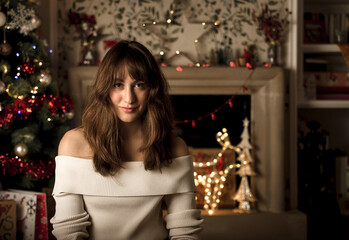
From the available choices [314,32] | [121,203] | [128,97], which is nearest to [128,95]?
[128,97]

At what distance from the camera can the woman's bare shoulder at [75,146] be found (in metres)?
1.46

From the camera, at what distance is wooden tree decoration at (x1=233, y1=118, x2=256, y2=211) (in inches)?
125

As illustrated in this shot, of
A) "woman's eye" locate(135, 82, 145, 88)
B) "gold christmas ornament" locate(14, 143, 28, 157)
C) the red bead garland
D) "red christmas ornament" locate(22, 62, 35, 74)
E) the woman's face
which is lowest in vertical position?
the red bead garland

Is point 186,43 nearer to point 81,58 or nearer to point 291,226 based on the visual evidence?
point 81,58

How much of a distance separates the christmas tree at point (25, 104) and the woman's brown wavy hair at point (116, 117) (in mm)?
1009

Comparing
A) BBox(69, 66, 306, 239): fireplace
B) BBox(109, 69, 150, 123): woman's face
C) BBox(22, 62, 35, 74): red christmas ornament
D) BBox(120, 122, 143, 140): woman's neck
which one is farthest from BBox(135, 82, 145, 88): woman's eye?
BBox(69, 66, 306, 239): fireplace

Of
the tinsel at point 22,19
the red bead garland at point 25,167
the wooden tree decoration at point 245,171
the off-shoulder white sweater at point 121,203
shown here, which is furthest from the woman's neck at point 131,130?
the wooden tree decoration at point 245,171

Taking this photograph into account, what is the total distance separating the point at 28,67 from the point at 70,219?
1297mm

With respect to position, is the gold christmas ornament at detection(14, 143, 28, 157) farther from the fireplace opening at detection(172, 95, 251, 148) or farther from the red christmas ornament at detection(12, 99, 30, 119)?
the fireplace opening at detection(172, 95, 251, 148)

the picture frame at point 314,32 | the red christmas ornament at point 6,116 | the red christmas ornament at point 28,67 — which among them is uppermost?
the picture frame at point 314,32

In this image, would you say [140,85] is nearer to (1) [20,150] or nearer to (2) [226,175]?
(1) [20,150]

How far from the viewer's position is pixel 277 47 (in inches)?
126

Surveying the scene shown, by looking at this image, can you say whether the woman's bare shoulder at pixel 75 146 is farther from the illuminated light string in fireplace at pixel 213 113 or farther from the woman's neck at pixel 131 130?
the illuminated light string in fireplace at pixel 213 113

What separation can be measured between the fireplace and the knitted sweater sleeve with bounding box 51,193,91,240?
1693 millimetres
